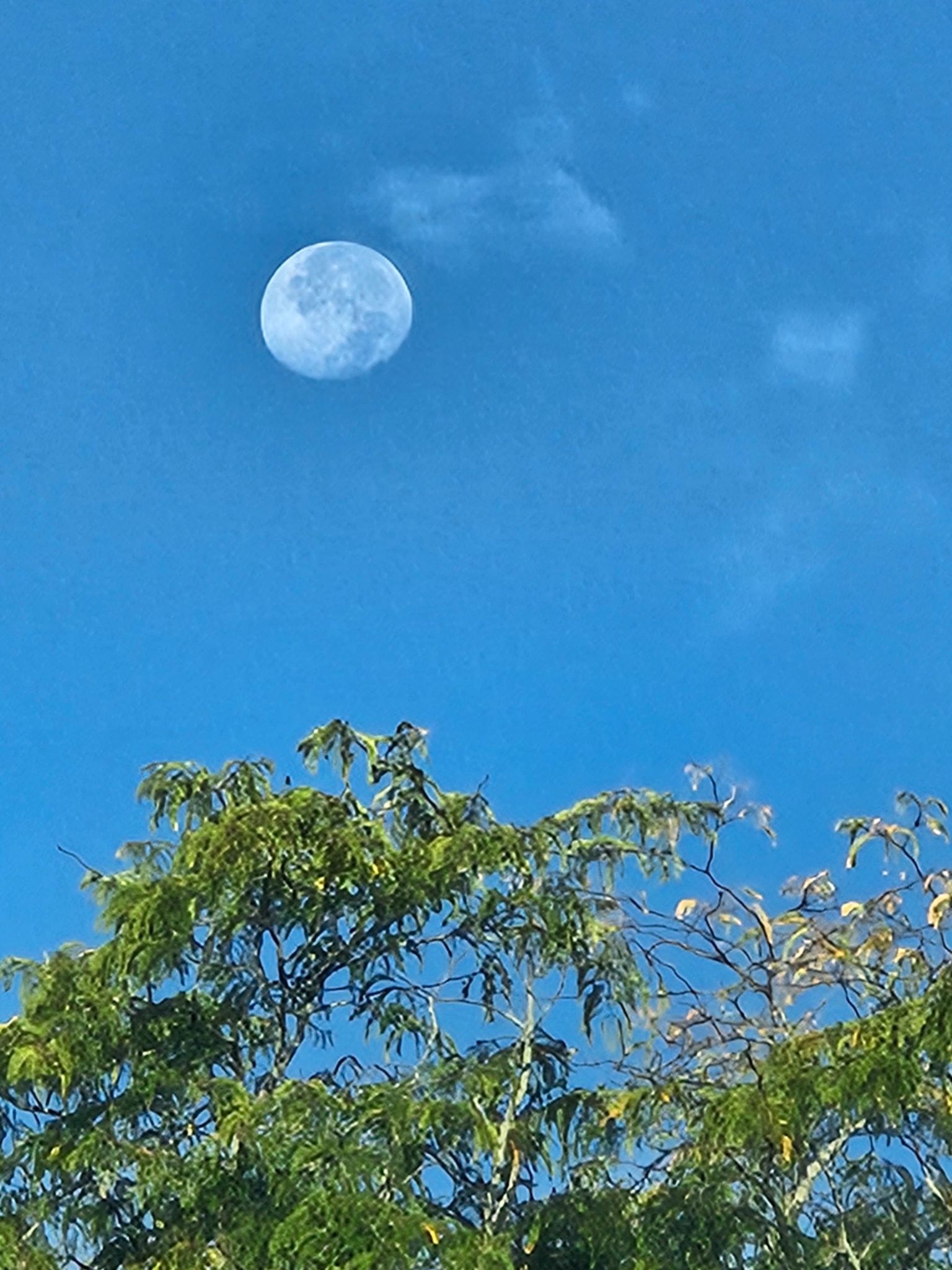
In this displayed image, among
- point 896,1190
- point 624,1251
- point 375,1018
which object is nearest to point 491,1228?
point 624,1251

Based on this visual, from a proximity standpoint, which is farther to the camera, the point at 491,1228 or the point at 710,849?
the point at 710,849

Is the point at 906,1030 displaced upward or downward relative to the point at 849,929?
downward

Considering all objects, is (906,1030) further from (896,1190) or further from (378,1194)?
(378,1194)

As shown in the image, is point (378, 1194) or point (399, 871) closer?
point (378, 1194)

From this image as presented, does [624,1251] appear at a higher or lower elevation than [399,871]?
lower

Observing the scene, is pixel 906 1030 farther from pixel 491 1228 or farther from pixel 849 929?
pixel 491 1228

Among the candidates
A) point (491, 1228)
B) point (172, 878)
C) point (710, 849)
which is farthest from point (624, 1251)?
point (172, 878)

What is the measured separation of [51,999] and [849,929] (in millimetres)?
3717

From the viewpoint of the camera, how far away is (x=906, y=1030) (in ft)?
27.6

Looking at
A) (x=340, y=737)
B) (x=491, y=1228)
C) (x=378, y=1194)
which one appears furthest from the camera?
(x=340, y=737)

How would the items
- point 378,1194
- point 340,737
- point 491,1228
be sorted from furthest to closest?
point 340,737
point 491,1228
point 378,1194

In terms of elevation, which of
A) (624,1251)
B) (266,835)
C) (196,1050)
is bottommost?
(624,1251)

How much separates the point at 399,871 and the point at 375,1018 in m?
0.84

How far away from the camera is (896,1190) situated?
928 centimetres
